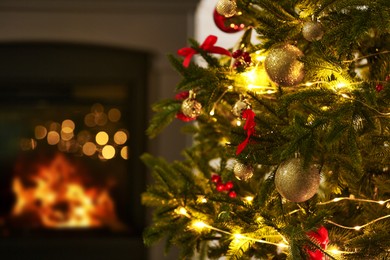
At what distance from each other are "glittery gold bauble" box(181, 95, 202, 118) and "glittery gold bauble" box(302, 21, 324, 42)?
31 centimetres

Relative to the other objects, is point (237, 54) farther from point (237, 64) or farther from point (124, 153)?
point (124, 153)

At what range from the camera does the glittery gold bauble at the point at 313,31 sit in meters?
1.17

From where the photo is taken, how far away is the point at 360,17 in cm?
107

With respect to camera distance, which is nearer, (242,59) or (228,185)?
(242,59)

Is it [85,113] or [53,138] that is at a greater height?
[85,113]

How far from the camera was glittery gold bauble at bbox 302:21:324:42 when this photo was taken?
117 cm

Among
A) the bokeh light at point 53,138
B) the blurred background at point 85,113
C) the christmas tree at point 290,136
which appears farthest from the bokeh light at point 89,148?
the christmas tree at point 290,136

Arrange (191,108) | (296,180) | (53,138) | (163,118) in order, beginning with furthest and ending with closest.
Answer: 1. (53,138)
2. (163,118)
3. (191,108)
4. (296,180)

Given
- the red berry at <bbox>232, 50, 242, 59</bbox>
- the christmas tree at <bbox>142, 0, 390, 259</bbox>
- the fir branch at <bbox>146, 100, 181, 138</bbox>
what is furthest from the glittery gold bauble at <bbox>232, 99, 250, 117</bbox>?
the fir branch at <bbox>146, 100, 181, 138</bbox>

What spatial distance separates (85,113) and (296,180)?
76.2 inches

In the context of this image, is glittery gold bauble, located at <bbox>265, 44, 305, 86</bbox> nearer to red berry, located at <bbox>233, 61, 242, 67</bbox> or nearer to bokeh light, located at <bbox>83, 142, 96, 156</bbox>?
red berry, located at <bbox>233, 61, 242, 67</bbox>

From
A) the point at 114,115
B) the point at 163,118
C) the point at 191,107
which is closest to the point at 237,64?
the point at 191,107

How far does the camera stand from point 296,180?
3.68 feet

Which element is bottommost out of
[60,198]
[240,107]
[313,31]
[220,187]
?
[60,198]
